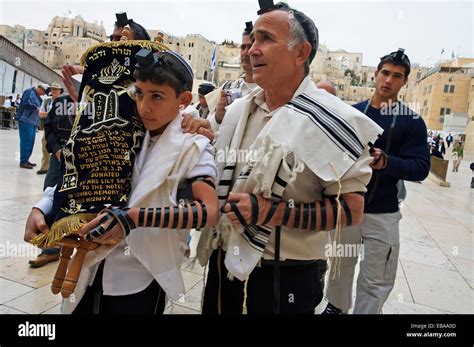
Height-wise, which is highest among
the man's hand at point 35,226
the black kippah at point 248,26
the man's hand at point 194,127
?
the black kippah at point 248,26

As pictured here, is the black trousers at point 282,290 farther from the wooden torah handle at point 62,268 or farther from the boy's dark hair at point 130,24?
the boy's dark hair at point 130,24

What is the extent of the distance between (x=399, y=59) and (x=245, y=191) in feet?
6.58

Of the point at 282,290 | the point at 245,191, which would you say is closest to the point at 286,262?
the point at 282,290

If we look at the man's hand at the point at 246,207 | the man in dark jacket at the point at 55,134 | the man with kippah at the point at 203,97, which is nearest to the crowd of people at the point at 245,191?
the man's hand at the point at 246,207

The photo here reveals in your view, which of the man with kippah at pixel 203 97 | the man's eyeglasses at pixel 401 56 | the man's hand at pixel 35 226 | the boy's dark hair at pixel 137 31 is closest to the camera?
the man's hand at pixel 35 226

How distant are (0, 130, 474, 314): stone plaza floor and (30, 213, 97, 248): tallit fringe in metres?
0.99

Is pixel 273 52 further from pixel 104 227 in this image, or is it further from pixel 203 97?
pixel 203 97

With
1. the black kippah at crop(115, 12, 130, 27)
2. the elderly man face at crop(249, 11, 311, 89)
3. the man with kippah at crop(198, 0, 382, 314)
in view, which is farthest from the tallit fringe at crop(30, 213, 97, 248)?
the black kippah at crop(115, 12, 130, 27)

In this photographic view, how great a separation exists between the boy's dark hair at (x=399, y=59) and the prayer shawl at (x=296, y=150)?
5.05ft

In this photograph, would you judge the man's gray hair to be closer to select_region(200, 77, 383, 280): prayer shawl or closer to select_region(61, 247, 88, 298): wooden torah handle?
select_region(200, 77, 383, 280): prayer shawl

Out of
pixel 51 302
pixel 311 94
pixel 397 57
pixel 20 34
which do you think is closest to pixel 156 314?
pixel 311 94

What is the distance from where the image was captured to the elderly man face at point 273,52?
165 cm

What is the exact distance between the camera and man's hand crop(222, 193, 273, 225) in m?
1.51

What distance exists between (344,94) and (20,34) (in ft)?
272
